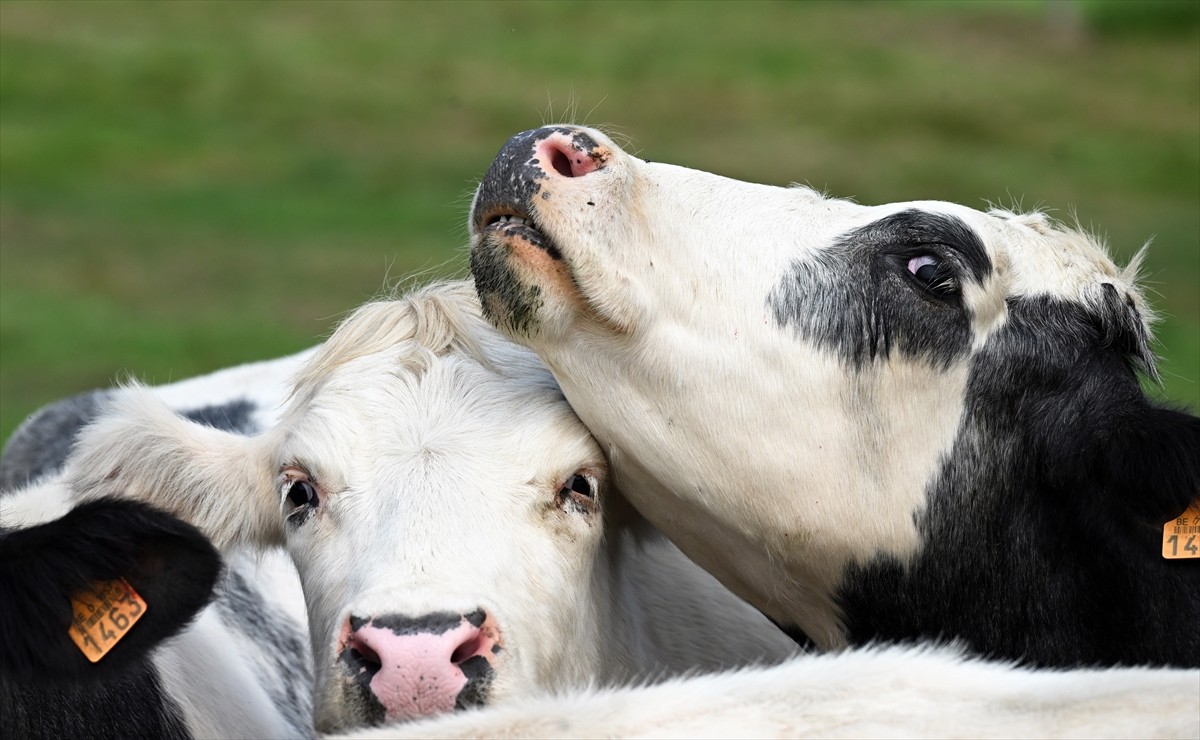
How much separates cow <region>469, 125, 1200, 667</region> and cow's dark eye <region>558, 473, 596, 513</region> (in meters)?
0.08

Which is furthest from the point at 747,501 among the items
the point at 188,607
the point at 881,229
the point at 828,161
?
the point at 828,161

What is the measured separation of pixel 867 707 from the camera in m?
2.67

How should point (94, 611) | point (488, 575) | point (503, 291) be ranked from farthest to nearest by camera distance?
point (503, 291) < point (488, 575) < point (94, 611)

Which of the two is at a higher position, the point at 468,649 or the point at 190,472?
the point at 190,472

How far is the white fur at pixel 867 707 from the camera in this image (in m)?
2.60

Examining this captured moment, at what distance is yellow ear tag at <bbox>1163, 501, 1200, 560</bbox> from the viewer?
11.4ft

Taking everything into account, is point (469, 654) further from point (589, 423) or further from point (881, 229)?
point (881, 229)

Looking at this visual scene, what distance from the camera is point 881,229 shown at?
352 centimetres

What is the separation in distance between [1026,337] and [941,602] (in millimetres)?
608

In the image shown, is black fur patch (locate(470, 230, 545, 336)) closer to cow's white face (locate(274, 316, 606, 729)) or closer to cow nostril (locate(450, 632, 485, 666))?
cow's white face (locate(274, 316, 606, 729))

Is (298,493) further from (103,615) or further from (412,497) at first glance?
(103,615)

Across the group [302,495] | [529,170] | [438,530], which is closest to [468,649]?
[438,530]

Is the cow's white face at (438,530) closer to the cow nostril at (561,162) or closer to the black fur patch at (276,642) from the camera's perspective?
the cow nostril at (561,162)

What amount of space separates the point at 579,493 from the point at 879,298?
77 centimetres
